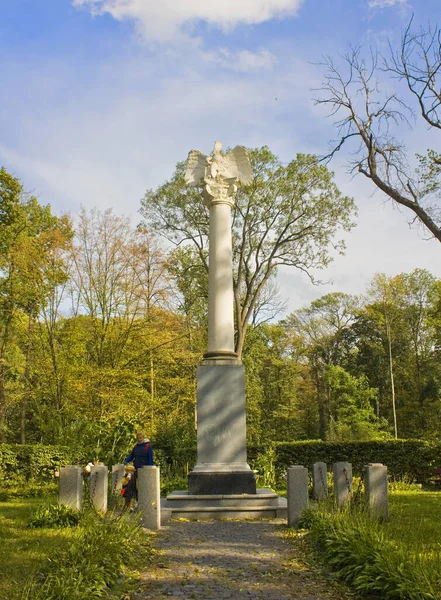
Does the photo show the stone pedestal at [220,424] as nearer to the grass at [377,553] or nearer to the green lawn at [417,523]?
the grass at [377,553]

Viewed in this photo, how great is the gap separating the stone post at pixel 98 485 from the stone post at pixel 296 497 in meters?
3.43

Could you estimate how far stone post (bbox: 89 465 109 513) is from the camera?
9.96 metres

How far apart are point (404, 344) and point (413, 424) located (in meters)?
6.36

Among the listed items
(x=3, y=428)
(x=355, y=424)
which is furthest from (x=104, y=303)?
(x=355, y=424)

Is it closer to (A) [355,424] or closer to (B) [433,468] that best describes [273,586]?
(B) [433,468]

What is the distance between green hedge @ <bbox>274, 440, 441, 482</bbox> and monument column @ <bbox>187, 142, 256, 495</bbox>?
6.99 metres

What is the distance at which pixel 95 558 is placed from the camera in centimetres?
574

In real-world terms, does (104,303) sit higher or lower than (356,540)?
higher

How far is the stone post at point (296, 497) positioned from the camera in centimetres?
937

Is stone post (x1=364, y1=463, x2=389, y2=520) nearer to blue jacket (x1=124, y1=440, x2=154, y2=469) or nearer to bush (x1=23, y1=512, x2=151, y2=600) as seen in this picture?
bush (x1=23, y1=512, x2=151, y2=600)

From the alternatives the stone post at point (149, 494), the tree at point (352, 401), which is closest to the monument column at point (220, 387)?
the stone post at point (149, 494)

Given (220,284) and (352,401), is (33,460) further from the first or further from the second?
(352,401)

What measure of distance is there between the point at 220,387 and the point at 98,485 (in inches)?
136

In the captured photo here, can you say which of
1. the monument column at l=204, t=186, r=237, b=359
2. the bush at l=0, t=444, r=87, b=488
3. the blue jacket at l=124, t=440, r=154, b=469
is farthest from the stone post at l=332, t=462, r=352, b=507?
the bush at l=0, t=444, r=87, b=488
